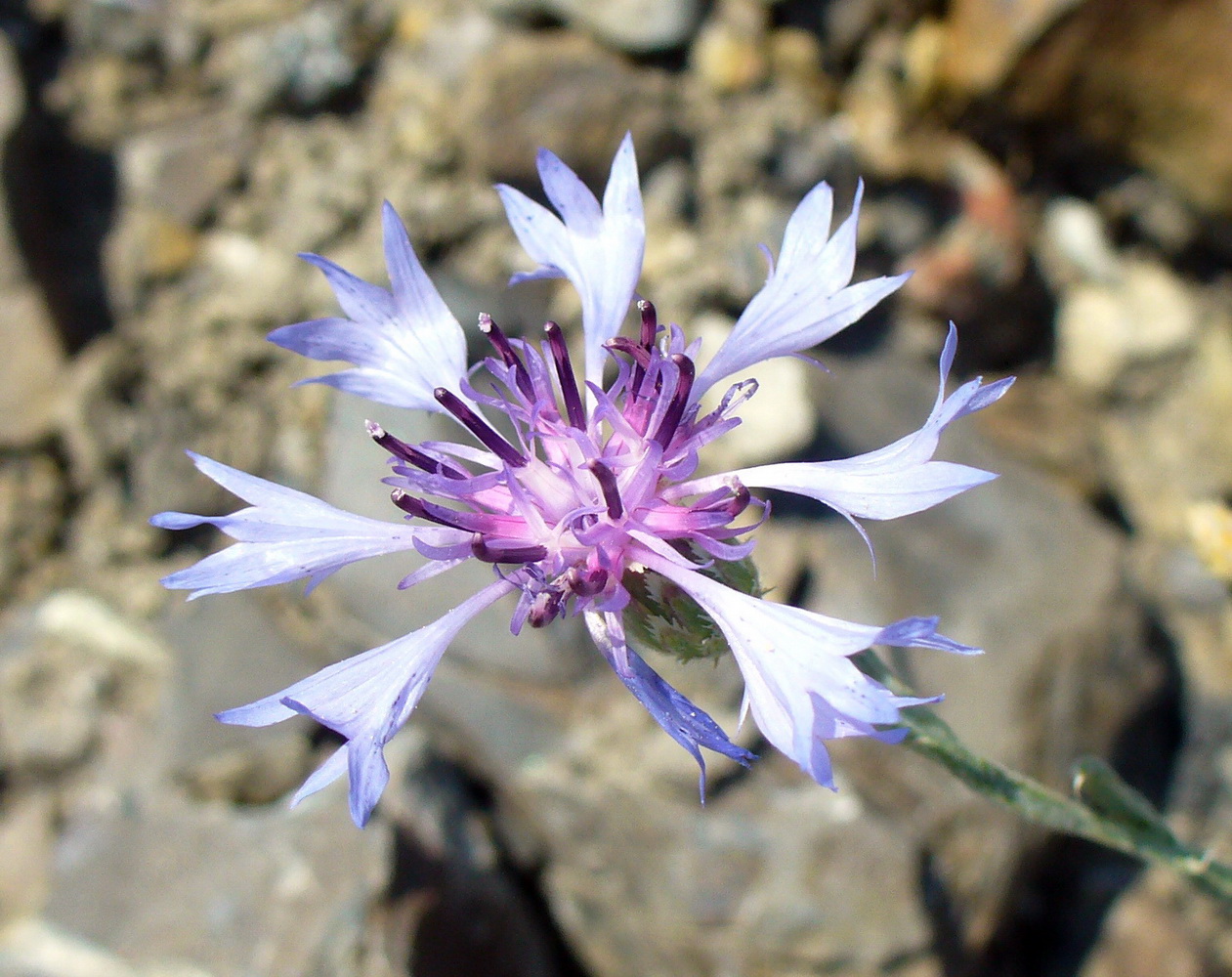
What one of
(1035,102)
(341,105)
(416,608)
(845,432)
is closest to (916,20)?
(1035,102)

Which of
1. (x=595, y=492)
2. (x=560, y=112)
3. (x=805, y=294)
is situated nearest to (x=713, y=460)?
(x=560, y=112)

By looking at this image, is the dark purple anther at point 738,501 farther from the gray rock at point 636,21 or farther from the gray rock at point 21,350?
the gray rock at point 21,350

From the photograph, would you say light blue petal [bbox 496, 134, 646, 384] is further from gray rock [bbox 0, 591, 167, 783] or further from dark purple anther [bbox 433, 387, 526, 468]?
gray rock [bbox 0, 591, 167, 783]

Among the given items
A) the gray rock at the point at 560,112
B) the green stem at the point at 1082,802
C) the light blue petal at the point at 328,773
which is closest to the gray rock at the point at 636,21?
the gray rock at the point at 560,112

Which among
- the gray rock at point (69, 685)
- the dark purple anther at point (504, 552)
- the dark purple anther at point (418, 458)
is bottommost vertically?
the gray rock at point (69, 685)

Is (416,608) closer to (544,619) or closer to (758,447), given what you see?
(758,447)

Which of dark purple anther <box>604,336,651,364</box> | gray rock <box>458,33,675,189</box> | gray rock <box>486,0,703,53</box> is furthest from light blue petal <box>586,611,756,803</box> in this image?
gray rock <box>486,0,703,53</box>
